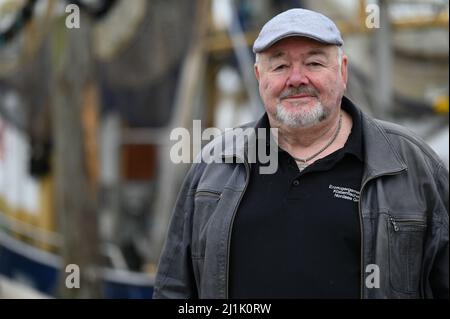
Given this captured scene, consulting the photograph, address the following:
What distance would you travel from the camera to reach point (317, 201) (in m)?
2.31

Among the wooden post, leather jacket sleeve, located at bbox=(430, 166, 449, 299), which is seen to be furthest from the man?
the wooden post

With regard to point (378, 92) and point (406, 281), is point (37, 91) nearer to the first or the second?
point (378, 92)

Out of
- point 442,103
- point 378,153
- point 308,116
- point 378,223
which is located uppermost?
point 442,103

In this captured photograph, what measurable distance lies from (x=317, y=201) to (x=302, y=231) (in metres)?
0.10

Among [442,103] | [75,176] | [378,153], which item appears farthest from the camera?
[75,176]

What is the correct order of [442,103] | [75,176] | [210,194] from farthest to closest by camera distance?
[75,176], [442,103], [210,194]

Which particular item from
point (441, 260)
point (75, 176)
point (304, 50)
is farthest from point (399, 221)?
point (75, 176)

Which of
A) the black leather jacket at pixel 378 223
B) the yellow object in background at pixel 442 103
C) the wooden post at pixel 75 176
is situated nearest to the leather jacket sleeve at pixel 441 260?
the black leather jacket at pixel 378 223

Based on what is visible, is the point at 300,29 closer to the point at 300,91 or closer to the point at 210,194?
the point at 300,91

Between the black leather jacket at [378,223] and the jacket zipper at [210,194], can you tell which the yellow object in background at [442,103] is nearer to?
the black leather jacket at [378,223]

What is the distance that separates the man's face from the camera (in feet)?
7.68

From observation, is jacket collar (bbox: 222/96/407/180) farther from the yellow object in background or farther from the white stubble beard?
the yellow object in background

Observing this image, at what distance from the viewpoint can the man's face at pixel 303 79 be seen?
7.68 feet

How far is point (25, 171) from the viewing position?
12445 millimetres
